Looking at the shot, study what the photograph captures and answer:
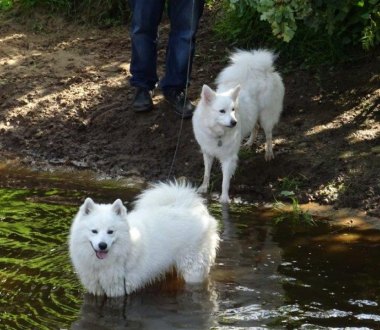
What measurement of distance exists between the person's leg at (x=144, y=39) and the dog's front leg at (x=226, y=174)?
59.9 inches

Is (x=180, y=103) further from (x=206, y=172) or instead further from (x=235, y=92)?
(x=235, y=92)

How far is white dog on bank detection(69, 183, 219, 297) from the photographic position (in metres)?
5.12

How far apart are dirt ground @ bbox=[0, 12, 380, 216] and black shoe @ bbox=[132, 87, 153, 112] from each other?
0.09 meters

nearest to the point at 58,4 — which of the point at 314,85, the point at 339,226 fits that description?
the point at 314,85

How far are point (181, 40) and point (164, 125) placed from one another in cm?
90

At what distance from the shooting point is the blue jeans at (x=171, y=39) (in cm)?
802

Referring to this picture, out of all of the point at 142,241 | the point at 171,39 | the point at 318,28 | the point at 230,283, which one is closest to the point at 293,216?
the point at 230,283

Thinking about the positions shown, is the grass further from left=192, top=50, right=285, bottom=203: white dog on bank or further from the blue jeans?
the blue jeans

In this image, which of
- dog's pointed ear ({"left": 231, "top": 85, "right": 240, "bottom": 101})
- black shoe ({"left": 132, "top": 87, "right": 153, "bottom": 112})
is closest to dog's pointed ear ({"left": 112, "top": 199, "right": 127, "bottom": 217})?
dog's pointed ear ({"left": 231, "top": 85, "right": 240, "bottom": 101})

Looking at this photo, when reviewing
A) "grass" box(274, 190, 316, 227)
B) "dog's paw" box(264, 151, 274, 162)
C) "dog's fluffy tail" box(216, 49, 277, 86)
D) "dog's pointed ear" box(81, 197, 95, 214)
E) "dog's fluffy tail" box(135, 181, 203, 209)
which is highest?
"dog's fluffy tail" box(216, 49, 277, 86)

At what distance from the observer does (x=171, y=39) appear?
8305 mm

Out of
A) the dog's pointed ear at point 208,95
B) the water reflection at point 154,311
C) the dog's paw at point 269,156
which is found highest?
the dog's pointed ear at point 208,95

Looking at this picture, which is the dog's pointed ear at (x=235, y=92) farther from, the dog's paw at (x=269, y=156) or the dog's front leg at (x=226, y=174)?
the dog's paw at (x=269, y=156)

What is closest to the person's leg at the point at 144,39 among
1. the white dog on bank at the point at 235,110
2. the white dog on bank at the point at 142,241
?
the white dog on bank at the point at 235,110
